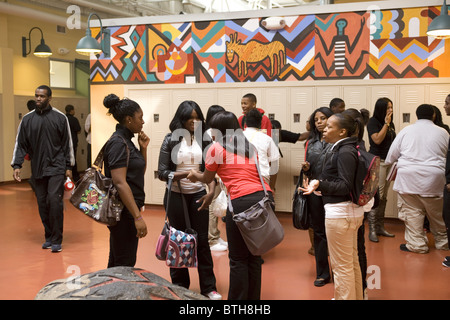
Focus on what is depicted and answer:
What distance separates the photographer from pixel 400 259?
17.4ft

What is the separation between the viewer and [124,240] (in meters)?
3.37

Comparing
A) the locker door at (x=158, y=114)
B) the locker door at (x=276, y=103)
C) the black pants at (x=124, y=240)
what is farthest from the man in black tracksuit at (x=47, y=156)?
the locker door at (x=276, y=103)

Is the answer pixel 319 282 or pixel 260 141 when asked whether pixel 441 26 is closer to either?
pixel 260 141

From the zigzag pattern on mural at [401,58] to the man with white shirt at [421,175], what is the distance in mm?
1657

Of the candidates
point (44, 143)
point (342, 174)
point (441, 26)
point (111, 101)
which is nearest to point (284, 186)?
point (441, 26)

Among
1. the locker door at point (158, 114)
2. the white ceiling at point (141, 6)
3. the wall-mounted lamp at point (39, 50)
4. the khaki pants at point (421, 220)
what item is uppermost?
the white ceiling at point (141, 6)

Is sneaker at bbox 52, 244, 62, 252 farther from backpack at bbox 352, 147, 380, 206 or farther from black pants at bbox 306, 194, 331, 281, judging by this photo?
backpack at bbox 352, 147, 380, 206

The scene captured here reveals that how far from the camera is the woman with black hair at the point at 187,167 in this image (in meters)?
3.89

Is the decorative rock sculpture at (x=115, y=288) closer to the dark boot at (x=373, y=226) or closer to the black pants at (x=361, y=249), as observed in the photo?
the black pants at (x=361, y=249)

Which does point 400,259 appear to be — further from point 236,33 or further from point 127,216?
point 236,33

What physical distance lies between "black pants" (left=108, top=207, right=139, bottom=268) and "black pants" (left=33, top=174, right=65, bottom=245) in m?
2.58

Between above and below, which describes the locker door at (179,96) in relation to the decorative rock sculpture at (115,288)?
above

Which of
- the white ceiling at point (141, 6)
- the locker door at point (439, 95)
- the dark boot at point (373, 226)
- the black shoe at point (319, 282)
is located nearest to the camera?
the black shoe at point (319, 282)

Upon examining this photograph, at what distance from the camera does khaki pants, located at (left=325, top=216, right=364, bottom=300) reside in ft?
11.2
